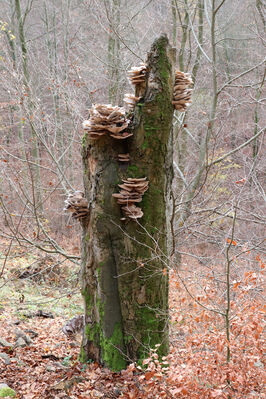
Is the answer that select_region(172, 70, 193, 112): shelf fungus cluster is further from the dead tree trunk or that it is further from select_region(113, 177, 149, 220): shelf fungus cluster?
select_region(113, 177, 149, 220): shelf fungus cluster

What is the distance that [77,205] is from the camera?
11.5ft

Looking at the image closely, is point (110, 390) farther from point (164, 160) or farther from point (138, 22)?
point (138, 22)

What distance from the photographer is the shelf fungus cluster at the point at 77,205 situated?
352 centimetres

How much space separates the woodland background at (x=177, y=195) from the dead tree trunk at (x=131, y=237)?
0.93ft

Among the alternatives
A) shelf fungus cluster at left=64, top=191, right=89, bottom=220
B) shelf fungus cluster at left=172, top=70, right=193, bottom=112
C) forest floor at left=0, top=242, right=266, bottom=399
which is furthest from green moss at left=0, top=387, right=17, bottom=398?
shelf fungus cluster at left=172, top=70, right=193, bottom=112

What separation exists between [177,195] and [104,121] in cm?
349

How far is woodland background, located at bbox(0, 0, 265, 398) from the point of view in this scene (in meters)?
3.14

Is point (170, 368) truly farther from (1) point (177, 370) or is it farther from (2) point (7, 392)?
(2) point (7, 392)

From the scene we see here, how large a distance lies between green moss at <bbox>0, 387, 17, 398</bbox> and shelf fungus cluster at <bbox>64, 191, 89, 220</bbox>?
6.09ft

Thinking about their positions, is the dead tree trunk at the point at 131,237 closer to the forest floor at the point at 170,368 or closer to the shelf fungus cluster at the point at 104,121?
the shelf fungus cluster at the point at 104,121

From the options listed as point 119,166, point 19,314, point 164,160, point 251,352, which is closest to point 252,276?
point 251,352

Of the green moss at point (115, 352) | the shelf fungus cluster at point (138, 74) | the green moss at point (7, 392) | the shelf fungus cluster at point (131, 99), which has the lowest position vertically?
the green moss at point (7, 392)

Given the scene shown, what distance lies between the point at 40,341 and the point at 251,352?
3401 mm

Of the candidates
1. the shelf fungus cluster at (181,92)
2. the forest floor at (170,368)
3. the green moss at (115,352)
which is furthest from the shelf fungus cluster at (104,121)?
the green moss at (115,352)
